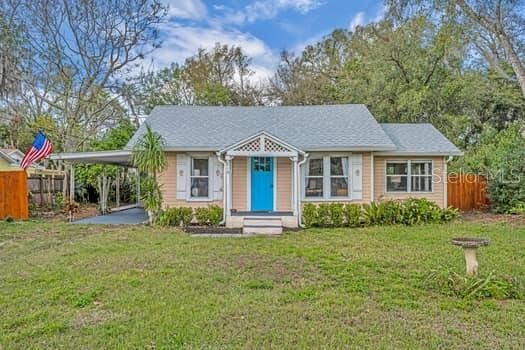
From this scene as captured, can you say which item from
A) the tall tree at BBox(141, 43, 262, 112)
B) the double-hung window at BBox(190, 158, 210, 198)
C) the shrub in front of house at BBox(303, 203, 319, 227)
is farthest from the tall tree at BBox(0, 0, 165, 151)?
the shrub in front of house at BBox(303, 203, 319, 227)

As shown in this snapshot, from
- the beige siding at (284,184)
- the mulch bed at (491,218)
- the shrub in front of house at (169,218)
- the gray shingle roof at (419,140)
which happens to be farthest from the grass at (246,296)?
the gray shingle roof at (419,140)

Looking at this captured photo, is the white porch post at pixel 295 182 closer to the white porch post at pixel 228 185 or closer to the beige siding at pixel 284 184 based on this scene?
the beige siding at pixel 284 184

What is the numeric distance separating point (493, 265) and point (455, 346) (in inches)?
146

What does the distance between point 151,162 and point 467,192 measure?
1217cm

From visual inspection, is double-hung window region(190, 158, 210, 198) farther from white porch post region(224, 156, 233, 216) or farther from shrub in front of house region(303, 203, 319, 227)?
shrub in front of house region(303, 203, 319, 227)

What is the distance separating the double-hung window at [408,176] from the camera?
13.8 meters

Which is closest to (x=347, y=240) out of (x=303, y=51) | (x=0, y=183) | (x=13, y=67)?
(x=0, y=183)

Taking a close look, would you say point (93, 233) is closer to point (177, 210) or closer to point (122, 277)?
point (177, 210)

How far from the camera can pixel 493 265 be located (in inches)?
272

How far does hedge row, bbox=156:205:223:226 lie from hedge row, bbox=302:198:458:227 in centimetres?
266

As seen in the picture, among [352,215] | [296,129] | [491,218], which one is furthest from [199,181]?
[491,218]

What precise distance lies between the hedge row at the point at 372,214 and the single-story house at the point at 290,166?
573 mm

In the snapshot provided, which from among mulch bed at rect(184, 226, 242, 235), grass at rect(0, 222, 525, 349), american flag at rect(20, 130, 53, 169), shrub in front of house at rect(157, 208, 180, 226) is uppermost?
american flag at rect(20, 130, 53, 169)

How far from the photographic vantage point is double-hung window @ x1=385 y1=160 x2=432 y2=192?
1384cm
